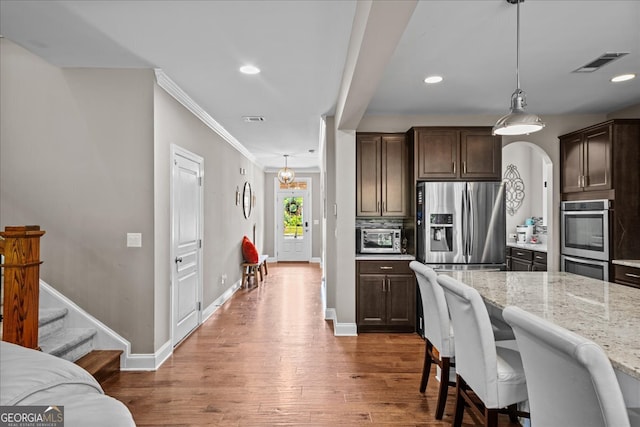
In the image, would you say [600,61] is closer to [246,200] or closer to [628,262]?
Result: [628,262]

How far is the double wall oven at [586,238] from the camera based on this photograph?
397 centimetres

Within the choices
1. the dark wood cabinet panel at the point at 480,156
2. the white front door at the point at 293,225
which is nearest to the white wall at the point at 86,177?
the dark wood cabinet panel at the point at 480,156

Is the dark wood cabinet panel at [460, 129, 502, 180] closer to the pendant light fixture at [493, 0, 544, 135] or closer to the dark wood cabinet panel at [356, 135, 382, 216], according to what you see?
the dark wood cabinet panel at [356, 135, 382, 216]

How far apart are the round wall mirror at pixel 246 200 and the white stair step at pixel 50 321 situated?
4.43m

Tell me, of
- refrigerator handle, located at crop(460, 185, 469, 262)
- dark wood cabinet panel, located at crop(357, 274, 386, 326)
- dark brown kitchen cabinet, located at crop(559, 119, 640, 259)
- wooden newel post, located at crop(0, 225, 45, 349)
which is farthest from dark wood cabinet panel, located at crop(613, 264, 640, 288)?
wooden newel post, located at crop(0, 225, 45, 349)

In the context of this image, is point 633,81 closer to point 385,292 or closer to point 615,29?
point 615,29

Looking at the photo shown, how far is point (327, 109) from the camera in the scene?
459 cm

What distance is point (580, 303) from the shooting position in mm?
1978

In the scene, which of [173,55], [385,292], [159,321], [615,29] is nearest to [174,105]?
[173,55]

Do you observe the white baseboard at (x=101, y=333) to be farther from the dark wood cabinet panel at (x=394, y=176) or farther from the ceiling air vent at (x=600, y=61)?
the ceiling air vent at (x=600, y=61)

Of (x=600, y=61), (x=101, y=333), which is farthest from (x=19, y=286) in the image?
(x=600, y=61)

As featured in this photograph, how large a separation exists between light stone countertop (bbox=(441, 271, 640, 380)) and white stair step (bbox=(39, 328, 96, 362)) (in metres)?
3.07

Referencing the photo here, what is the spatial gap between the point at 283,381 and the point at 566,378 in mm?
2347

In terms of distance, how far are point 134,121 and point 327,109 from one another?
217 cm
